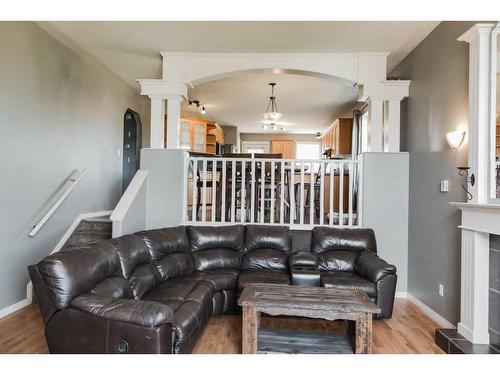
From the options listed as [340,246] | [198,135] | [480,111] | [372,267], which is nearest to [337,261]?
[340,246]

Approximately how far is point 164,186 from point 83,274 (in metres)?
2.39

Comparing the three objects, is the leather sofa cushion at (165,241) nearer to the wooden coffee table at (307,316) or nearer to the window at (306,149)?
the wooden coffee table at (307,316)

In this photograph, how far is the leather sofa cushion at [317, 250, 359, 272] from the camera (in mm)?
3920

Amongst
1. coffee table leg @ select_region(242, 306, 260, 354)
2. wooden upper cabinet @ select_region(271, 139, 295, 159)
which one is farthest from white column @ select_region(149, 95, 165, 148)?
wooden upper cabinet @ select_region(271, 139, 295, 159)

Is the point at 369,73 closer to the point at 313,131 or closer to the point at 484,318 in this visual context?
the point at 484,318

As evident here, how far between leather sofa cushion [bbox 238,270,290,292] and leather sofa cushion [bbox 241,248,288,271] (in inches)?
5.8

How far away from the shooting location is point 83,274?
7.88 ft

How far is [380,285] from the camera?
345 cm

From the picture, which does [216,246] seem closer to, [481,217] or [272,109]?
[481,217]

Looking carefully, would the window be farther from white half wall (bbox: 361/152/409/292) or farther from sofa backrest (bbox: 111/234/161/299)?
sofa backrest (bbox: 111/234/161/299)

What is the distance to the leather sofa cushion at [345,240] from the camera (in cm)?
411

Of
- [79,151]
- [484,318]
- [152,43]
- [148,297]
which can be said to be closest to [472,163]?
[484,318]

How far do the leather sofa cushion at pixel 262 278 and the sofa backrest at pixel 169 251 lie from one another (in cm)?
65
